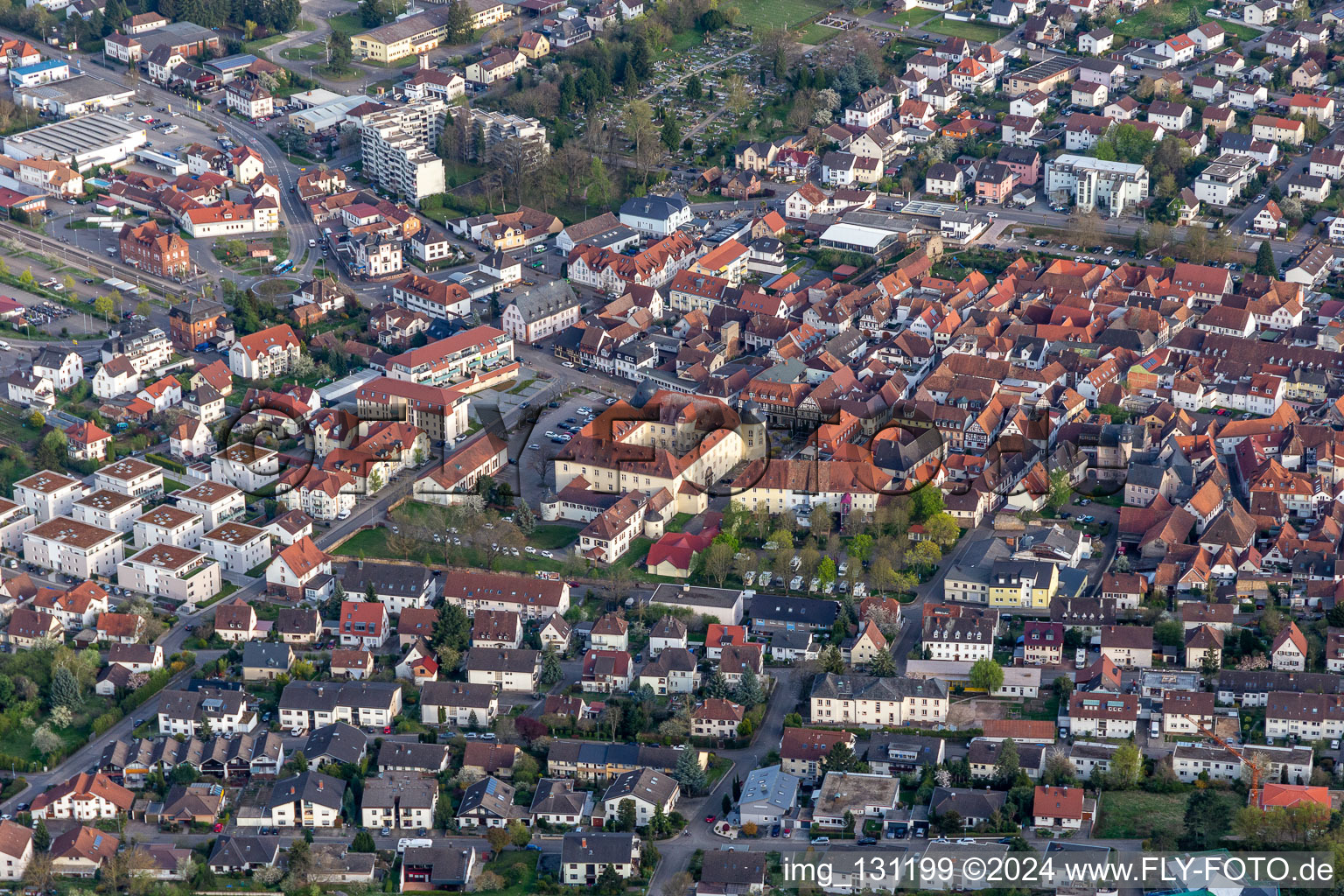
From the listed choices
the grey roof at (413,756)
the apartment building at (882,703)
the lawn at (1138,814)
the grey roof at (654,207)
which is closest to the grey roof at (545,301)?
the grey roof at (654,207)

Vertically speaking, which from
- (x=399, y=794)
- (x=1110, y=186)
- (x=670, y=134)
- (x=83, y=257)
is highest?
(x=399, y=794)

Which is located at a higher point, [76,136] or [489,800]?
[489,800]

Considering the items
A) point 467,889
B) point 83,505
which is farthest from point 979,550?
point 83,505

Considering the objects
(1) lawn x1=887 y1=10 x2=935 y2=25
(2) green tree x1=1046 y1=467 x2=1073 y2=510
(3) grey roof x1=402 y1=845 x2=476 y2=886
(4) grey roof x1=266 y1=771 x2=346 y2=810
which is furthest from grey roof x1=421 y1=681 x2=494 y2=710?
(1) lawn x1=887 y1=10 x2=935 y2=25

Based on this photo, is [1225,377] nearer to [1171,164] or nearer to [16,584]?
[1171,164]

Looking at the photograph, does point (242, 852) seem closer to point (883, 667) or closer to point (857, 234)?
point (883, 667)

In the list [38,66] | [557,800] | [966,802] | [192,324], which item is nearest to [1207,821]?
[966,802]

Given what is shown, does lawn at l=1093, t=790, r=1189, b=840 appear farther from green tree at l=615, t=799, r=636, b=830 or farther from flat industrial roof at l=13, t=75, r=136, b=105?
flat industrial roof at l=13, t=75, r=136, b=105
